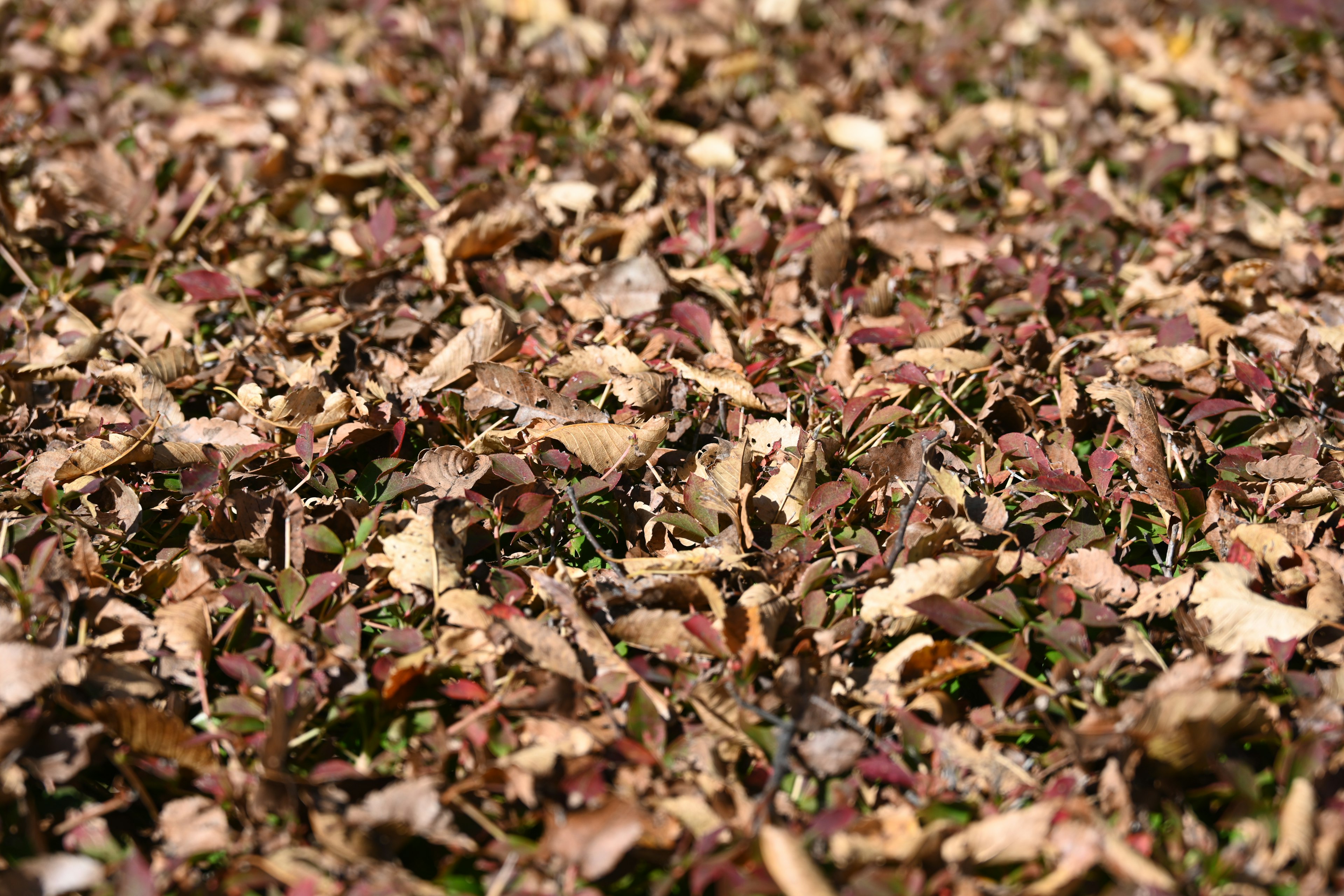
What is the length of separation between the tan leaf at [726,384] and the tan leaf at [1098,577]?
2.02ft

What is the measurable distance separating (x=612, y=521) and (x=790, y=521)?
0.31 meters

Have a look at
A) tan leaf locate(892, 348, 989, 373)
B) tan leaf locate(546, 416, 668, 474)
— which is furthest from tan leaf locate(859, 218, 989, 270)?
tan leaf locate(546, 416, 668, 474)

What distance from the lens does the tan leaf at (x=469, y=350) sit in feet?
6.57

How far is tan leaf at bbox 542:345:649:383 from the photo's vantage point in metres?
2.02

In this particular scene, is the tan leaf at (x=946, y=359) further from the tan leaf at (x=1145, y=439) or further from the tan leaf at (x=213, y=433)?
the tan leaf at (x=213, y=433)

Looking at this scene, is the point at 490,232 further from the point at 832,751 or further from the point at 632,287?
the point at 832,751

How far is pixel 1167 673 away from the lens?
146cm

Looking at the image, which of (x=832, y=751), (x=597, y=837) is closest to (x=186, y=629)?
(x=597, y=837)

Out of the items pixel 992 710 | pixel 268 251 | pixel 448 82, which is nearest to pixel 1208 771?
pixel 992 710

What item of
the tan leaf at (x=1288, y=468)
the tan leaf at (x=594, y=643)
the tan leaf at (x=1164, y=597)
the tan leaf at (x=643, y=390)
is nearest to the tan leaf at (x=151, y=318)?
the tan leaf at (x=643, y=390)

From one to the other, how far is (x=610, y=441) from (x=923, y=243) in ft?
3.49

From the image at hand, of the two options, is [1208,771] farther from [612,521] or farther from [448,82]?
[448,82]

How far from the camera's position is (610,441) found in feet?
5.93

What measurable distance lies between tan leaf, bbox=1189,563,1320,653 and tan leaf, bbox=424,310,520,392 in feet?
4.25
